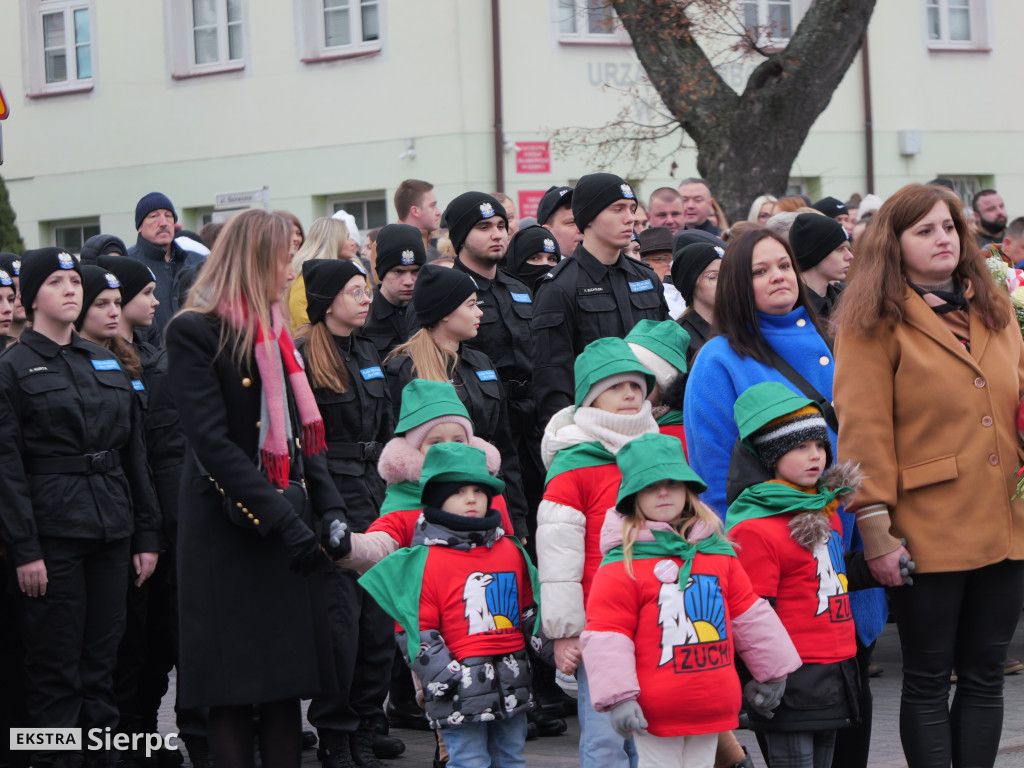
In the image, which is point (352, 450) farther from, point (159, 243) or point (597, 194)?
point (159, 243)

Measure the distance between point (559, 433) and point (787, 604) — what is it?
105 centimetres

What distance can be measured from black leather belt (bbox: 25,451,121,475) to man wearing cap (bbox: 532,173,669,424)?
1925 mm

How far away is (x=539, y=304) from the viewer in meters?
6.98

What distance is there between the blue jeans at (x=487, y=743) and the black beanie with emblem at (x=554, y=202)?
4.23 meters

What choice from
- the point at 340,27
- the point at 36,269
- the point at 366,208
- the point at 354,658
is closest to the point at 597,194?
the point at 354,658

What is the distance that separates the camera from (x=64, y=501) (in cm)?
621

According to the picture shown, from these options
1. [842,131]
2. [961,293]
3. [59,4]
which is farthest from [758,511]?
[59,4]

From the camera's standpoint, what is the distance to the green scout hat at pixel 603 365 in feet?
17.6

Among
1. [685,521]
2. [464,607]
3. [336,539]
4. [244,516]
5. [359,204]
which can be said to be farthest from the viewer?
[359,204]

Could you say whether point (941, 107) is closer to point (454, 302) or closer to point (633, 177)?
point (633, 177)

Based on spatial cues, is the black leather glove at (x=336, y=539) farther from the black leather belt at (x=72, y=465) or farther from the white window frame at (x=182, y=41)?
the white window frame at (x=182, y=41)

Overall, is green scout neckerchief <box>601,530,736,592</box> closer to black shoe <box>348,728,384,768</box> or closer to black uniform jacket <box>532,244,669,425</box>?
black uniform jacket <box>532,244,669,425</box>

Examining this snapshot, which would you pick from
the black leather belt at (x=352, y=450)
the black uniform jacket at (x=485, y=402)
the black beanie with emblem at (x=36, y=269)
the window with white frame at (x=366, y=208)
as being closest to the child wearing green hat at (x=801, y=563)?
the black uniform jacket at (x=485, y=402)

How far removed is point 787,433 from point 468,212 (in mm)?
3015
